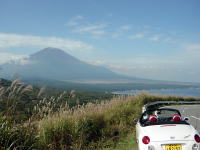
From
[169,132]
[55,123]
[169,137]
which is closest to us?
[169,137]

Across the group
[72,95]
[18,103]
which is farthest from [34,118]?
[72,95]

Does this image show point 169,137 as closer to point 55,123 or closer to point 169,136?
point 169,136

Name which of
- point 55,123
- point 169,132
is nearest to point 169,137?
point 169,132

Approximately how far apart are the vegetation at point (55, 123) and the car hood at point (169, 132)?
2.56 meters

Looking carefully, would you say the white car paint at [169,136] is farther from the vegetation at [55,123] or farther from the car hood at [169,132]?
the vegetation at [55,123]

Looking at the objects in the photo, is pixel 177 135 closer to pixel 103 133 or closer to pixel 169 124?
pixel 169 124

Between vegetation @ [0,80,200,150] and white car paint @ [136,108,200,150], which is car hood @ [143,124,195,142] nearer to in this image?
white car paint @ [136,108,200,150]

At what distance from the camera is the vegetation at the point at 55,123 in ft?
22.1

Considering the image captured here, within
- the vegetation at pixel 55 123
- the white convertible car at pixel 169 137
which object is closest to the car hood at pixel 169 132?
the white convertible car at pixel 169 137

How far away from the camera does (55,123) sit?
28.1 feet

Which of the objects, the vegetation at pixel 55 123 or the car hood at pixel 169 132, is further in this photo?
the vegetation at pixel 55 123

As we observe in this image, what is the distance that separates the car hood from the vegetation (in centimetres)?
256

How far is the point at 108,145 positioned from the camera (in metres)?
9.40

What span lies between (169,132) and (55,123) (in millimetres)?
3657
